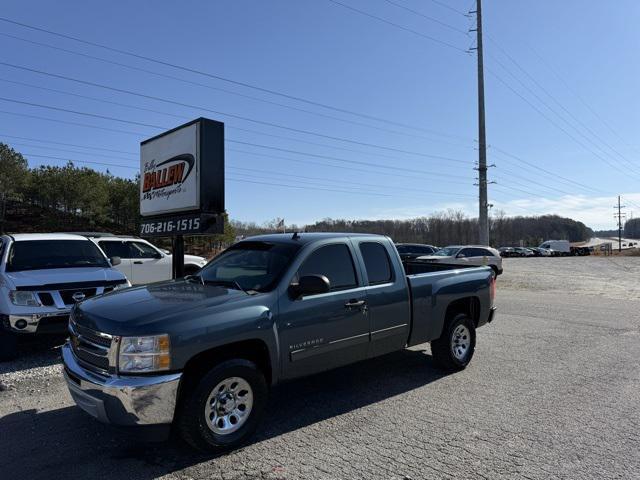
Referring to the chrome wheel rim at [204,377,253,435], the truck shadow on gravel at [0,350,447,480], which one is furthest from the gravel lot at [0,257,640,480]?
the chrome wheel rim at [204,377,253,435]

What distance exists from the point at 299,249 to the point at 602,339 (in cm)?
673

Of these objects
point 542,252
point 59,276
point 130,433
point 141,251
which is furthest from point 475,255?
point 542,252

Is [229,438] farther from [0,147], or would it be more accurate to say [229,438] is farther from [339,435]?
[0,147]

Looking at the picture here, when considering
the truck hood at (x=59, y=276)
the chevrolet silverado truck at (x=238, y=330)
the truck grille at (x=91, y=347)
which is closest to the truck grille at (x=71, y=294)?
the truck hood at (x=59, y=276)

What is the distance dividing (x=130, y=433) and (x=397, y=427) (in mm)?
2375

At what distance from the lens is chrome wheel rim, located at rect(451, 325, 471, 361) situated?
21.2ft

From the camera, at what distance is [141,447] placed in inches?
163

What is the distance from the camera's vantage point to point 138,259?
1276 cm

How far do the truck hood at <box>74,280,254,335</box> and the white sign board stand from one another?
4915 mm

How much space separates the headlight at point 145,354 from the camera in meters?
3.65

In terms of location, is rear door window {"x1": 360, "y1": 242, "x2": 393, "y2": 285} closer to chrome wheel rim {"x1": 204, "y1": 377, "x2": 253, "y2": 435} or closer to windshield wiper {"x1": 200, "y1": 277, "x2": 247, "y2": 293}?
windshield wiper {"x1": 200, "y1": 277, "x2": 247, "y2": 293}

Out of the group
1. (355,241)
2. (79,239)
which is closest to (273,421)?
(355,241)

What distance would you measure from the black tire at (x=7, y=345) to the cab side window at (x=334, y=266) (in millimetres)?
4740

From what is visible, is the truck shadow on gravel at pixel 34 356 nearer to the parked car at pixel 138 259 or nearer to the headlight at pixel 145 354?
the headlight at pixel 145 354
